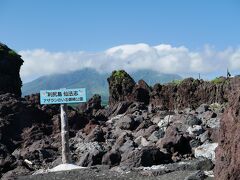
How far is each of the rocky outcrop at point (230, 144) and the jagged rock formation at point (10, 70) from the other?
59364 millimetres

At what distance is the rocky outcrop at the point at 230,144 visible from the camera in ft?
39.8

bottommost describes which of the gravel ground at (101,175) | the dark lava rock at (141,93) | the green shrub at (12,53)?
the gravel ground at (101,175)

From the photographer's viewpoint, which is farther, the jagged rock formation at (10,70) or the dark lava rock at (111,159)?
the jagged rock formation at (10,70)

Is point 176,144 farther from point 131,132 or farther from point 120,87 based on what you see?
point 120,87

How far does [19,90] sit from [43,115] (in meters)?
18.2

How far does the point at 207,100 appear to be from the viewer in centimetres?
6869

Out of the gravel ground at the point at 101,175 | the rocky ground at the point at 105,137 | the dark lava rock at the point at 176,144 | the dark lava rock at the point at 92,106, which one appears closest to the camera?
the gravel ground at the point at 101,175

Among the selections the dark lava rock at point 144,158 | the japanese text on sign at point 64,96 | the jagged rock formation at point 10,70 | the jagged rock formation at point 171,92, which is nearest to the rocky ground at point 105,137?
the dark lava rock at point 144,158

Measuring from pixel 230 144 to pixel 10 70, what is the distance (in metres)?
63.6

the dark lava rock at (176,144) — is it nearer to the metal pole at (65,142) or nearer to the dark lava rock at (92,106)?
the metal pole at (65,142)

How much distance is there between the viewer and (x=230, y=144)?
12.5 m

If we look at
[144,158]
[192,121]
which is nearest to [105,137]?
[192,121]

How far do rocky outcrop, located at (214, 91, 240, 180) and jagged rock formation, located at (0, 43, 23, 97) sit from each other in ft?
195

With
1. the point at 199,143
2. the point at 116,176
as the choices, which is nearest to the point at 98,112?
the point at 199,143
